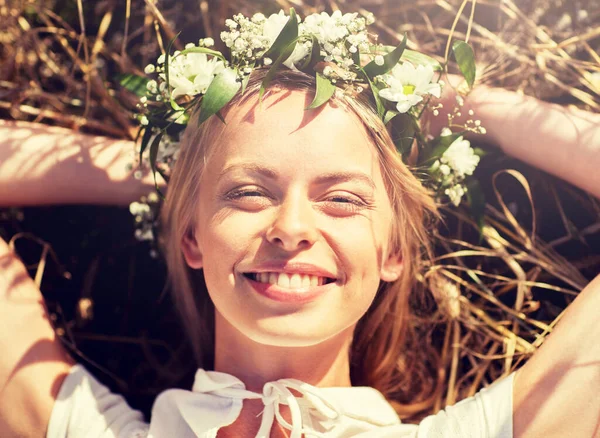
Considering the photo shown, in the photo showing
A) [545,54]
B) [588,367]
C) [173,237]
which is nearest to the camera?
[588,367]

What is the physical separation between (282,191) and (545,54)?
1.46 m

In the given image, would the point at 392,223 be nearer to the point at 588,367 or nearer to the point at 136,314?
the point at 588,367

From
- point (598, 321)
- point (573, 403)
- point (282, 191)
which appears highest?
point (282, 191)

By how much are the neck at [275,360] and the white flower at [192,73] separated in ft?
2.88

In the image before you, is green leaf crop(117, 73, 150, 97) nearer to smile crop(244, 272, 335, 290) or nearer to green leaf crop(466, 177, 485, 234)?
smile crop(244, 272, 335, 290)

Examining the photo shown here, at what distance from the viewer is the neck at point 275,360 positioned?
235cm

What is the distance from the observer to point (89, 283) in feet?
10.1

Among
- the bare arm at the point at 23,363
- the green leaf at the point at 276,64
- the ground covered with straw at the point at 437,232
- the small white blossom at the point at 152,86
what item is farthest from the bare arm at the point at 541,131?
the bare arm at the point at 23,363

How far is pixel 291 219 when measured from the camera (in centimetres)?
199

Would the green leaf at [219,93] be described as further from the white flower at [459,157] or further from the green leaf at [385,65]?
the white flower at [459,157]

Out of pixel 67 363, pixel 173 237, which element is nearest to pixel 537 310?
pixel 173 237

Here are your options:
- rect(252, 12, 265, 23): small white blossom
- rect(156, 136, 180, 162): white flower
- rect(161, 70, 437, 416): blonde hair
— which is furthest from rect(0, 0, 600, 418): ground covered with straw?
rect(252, 12, 265, 23): small white blossom

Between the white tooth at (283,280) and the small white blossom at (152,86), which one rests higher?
the small white blossom at (152,86)

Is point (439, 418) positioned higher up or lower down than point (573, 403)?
lower down
